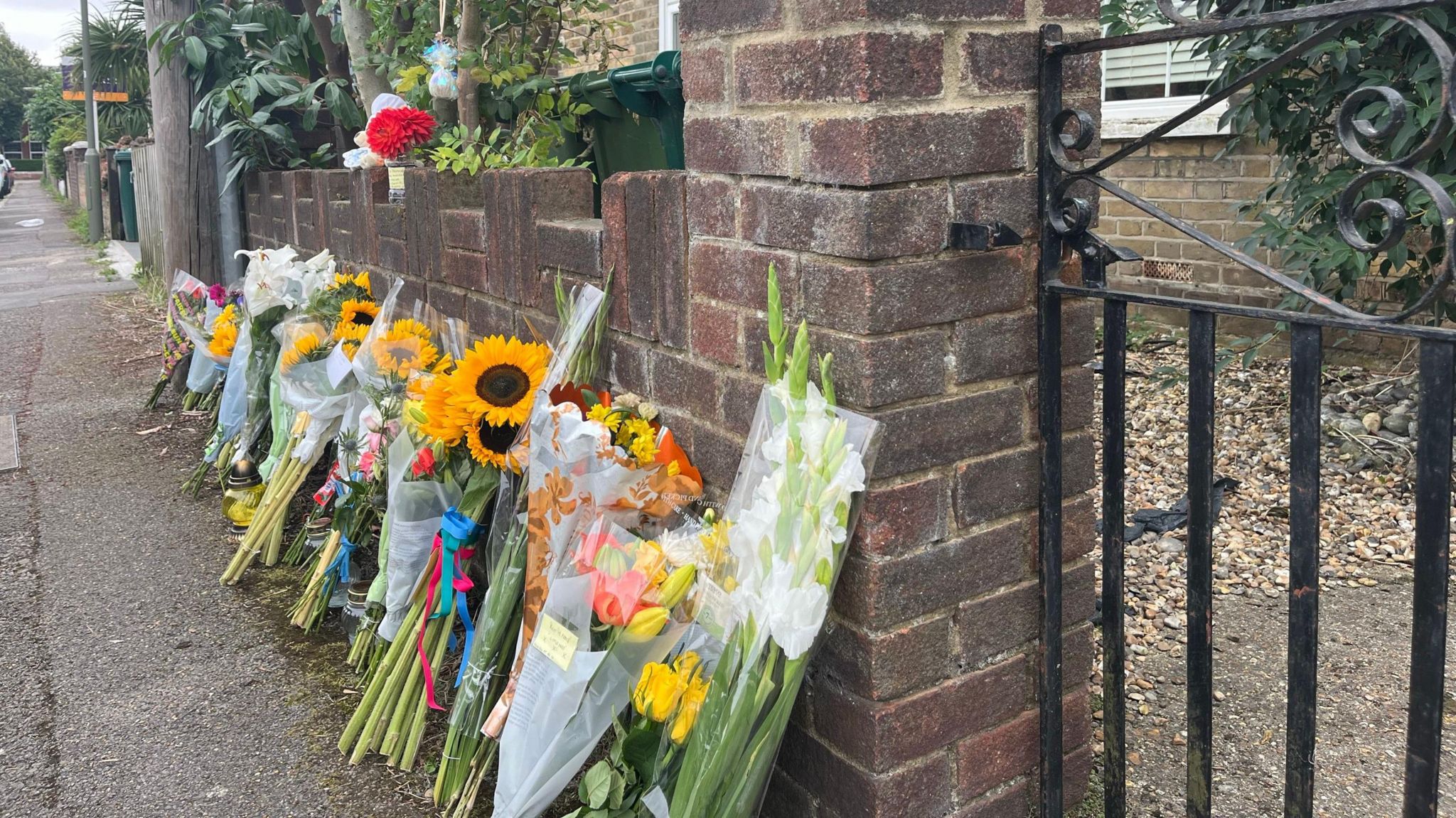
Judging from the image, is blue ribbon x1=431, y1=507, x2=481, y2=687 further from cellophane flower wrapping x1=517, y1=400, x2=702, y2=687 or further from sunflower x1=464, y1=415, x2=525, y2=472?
cellophane flower wrapping x1=517, y1=400, x2=702, y2=687

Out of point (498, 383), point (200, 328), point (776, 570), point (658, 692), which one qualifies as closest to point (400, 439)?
point (498, 383)

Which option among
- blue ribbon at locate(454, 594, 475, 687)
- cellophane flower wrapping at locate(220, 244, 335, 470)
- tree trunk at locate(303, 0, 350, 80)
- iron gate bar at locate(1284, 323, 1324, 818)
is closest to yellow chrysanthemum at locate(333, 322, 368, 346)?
cellophane flower wrapping at locate(220, 244, 335, 470)

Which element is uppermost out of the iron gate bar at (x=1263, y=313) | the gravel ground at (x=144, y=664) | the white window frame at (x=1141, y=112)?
the white window frame at (x=1141, y=112)

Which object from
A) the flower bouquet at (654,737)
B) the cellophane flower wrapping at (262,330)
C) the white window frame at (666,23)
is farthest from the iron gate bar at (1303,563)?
the white window frame at (666,23)

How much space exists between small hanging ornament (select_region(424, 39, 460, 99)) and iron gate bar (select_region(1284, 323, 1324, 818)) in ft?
11.7

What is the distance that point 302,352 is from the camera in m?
3.65

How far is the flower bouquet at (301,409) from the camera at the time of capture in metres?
3.54

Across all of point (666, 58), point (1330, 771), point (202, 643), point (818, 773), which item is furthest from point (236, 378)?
point (1330, 771)

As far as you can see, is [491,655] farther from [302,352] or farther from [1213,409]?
[302,352]

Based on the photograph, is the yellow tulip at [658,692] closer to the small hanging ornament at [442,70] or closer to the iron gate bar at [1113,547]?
the iron gate bar at [1113,547]

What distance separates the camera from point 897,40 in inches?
64.7

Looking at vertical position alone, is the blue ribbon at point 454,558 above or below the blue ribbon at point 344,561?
above

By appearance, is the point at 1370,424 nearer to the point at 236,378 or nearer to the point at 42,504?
the point at 236,378

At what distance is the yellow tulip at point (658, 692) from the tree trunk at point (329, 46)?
512cm
